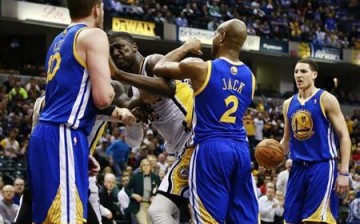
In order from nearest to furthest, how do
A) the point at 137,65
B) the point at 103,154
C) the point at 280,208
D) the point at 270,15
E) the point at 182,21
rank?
1. the point at 137,65
2. the point at 280,208
3. the point at 103,154
4. the point at 182,21
5. the point at 270,15

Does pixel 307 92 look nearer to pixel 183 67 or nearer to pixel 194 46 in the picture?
pixel 194 46

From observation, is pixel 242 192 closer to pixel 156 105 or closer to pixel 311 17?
pixel 156 105

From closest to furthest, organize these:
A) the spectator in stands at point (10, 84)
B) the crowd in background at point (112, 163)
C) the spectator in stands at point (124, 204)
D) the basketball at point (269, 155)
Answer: the basketball at point (269, 155), the crowd in background at point (112, 163), the spectator in stands at point (124, 204), the spectator in stands at point (10, 84)

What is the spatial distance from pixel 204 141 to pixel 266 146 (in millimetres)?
1361

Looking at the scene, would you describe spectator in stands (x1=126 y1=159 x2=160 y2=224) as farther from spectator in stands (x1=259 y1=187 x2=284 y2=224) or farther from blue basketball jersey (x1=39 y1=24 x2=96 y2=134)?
blue basketball jersey (x1=39 y1=24 x2=96 y2=134)

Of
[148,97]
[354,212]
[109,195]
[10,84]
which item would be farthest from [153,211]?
[10,84]

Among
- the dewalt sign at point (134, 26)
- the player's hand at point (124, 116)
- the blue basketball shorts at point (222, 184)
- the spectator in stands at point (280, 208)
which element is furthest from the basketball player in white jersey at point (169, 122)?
the dewalt sign at point (134, 26)

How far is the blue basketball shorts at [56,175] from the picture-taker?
5027 mm

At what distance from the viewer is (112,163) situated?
1670 cm

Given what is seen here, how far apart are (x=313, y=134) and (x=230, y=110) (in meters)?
2.17

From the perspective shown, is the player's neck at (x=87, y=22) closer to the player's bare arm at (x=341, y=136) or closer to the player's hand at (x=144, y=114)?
the player's hand at (x=144, y=114)

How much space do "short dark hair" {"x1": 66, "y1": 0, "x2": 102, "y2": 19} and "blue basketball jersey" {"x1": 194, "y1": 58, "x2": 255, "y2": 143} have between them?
129 cm

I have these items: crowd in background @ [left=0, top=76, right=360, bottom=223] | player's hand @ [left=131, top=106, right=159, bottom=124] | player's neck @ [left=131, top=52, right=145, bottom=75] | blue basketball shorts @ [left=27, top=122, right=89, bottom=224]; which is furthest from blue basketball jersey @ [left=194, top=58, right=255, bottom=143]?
crowd in background @ [left=0, top=76, right=360, bottom=223]

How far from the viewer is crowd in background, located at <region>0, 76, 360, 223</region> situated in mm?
12688
